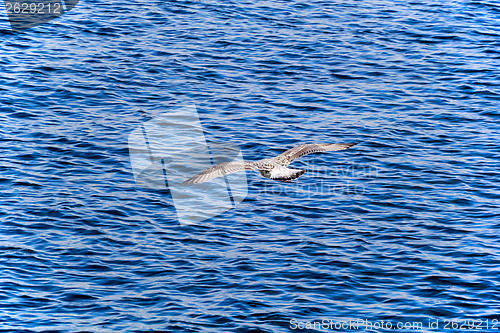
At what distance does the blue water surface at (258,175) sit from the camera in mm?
13148

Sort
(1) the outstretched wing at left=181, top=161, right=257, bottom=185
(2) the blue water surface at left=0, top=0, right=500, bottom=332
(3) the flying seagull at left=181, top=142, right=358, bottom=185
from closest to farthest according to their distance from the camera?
(1) the outstretched wing at left=181, top=161, right=257, bottom=185 → (3) the flying seagull at left=181, top=142, right=358, bottom=185 → (2) the blue water surface at left=0, top=0, right=500, bottom=332

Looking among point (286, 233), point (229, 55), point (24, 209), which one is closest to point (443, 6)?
point (229, 55)

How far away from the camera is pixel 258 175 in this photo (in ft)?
61.3

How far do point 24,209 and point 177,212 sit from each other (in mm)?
3664

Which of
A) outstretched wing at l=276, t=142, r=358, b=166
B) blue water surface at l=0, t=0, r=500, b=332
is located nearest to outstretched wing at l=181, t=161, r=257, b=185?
outstretched wing at l=276, t=142, r=358, b=166

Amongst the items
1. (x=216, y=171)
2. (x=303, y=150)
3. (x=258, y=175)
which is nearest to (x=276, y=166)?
(x=303, y=150)

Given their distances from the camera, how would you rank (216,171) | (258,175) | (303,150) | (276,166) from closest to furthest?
1. (216,171)
2. (276,166)
3. (303,150)
4. (258,175)

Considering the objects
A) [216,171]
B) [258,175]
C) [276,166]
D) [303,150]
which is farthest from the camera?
[258,175]

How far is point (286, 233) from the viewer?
15.5m

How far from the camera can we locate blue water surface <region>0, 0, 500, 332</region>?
13.1 meters

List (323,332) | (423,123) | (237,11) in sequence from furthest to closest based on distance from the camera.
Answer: (237,11) → (423,123) → (323,332)

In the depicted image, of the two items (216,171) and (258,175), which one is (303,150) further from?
(258,175)

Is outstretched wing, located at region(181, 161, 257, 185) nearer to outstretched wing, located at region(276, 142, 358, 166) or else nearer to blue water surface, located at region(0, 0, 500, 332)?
outstretched wing, located at region(276, 142, 358, 166)

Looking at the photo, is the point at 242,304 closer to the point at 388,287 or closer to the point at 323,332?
the point at 323,332
